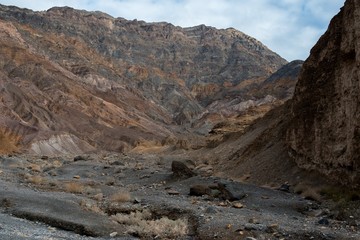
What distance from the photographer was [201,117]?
570ft

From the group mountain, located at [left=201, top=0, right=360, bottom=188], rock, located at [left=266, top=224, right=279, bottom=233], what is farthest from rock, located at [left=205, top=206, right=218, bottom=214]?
mountain, located at [left=201, top=0, right=360, bottom=188]

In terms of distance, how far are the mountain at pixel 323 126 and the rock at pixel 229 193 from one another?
3710mm

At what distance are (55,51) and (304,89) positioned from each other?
154 metres

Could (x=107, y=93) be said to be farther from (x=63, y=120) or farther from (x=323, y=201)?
(x=323, y=201)

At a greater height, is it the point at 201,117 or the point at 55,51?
the point at 55,51

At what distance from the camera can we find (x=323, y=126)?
73.3ft

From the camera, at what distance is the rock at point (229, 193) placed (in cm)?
1989

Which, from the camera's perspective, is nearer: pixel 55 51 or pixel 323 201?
pixel 323 201

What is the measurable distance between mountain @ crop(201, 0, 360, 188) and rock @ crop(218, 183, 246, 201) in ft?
12.2

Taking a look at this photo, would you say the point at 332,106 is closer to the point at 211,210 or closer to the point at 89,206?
the point at 211,210

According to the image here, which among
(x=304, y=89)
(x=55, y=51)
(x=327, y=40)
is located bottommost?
(x=304, y=89)

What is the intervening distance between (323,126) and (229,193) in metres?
5.68

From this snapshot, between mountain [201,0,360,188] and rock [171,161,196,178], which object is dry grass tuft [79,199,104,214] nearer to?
mountain [201,0,360,188]

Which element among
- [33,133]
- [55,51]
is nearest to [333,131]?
[33,133]
